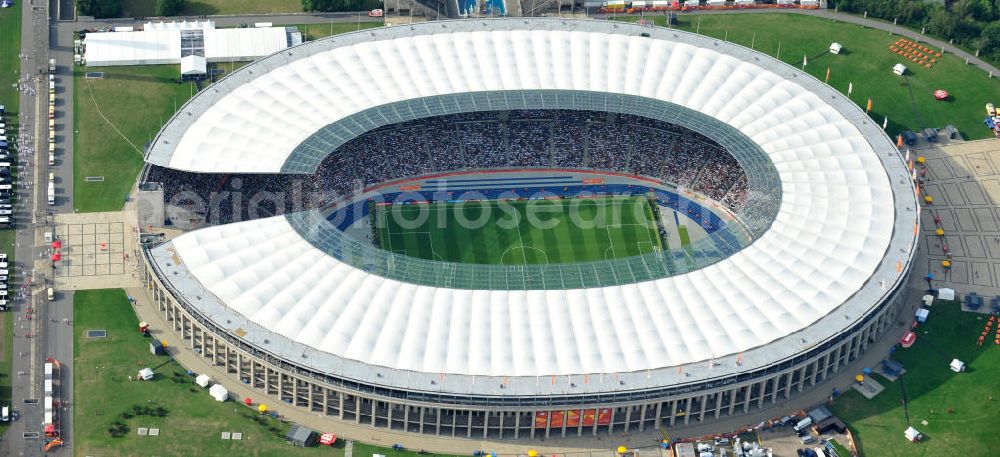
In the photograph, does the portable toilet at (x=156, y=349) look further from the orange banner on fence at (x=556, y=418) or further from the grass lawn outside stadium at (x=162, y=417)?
the orange banner on fence at (x=556, y=418)

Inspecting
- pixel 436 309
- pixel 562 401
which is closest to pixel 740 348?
pixel 562 401

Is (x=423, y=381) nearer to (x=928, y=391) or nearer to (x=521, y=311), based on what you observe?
(x=521, y=311)

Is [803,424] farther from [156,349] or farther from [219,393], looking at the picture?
[156,349]

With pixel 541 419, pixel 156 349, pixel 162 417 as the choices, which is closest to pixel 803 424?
pixel 541 419

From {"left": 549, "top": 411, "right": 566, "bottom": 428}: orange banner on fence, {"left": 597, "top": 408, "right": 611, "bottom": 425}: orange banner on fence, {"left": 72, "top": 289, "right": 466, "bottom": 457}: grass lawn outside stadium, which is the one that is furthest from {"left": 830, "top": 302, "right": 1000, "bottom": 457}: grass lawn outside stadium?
{"left": 72, "top": 289, "right": 466, "bottom": 457}: grass lawn outside stadium

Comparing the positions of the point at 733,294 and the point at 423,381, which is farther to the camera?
the point at 733,294

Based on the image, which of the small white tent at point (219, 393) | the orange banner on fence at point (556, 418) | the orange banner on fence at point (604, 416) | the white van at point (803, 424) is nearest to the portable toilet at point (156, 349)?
the small white tent at point (219, 393)

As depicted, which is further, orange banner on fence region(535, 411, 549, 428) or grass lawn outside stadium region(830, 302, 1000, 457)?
grass lawn outside stadium region(830, 302, 1000, 457)

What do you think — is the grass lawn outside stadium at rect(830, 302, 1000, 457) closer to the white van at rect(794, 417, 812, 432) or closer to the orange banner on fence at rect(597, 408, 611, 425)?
the white van at rect(794, 417, 812, 432)

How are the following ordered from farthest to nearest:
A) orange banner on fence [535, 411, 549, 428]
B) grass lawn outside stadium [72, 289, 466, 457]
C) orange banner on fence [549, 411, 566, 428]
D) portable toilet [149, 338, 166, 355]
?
portable toilet [149, 338, 166, 355], orange banner on fence [549, 411, 566, 428], orange banner on fence [535, 411, 549, 428], grass lawn outside stadium [72, 289, 466, 457]
